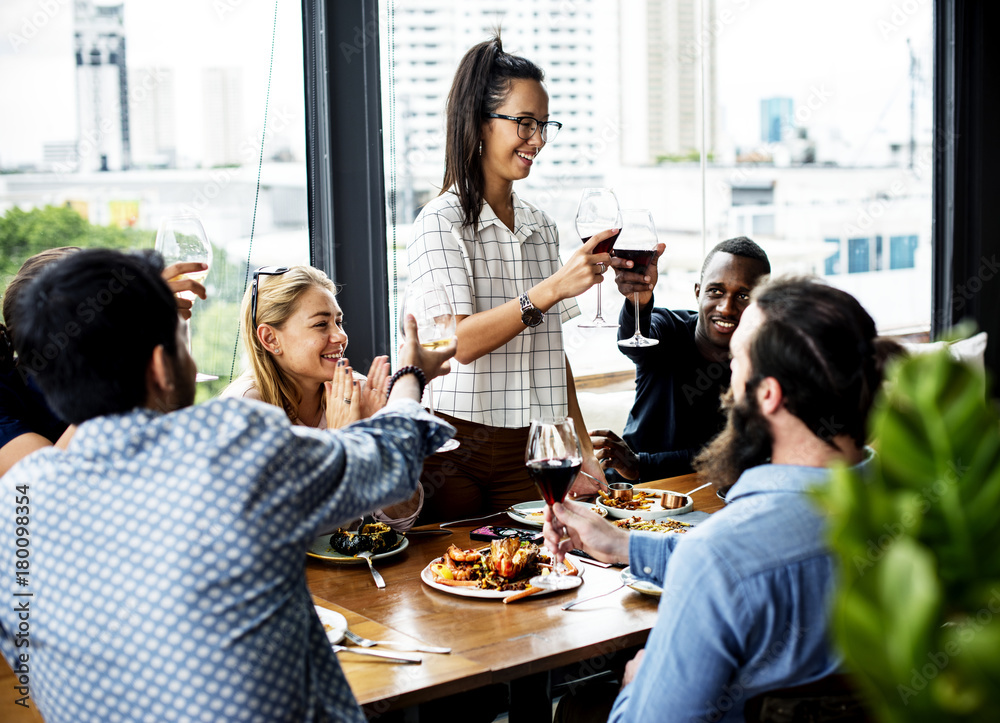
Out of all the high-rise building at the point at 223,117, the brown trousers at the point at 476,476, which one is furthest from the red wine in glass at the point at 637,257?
the high-rise building at the point at 223,117

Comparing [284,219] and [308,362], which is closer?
[308,362]

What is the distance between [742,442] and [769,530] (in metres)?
0.22

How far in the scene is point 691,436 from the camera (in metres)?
3.00

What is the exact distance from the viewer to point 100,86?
9.27 ft

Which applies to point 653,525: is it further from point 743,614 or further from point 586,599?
point 743,614

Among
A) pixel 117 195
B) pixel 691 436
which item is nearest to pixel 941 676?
pixel 691 436

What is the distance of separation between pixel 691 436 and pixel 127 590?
218 cm

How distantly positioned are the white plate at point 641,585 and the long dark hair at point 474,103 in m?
1.10

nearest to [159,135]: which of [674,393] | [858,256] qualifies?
[674,393]

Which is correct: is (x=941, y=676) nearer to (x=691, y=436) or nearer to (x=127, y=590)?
(x=127, y=590)

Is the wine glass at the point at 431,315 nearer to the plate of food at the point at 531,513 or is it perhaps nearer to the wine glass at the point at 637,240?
the plate of food at the point at 531,513

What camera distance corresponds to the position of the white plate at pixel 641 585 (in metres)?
1.67

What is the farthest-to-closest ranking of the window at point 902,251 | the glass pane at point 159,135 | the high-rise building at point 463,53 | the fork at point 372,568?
the window at point 902,251
the high-rise building at point 463,53
the glass pane at point 159,135
the fork at point 372,568

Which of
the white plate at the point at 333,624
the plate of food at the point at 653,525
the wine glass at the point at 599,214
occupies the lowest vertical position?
the white plate at the point at 333,624
